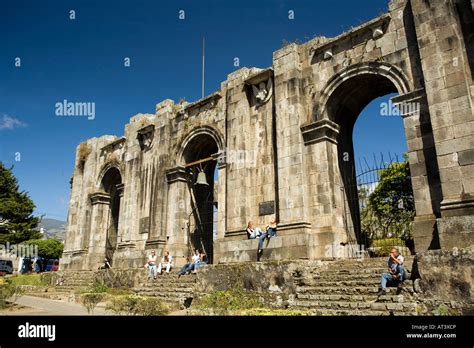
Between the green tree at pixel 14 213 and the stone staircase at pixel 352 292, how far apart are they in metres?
32.0

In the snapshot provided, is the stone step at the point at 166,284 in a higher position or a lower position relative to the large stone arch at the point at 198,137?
lower

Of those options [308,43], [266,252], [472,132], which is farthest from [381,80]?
[266,252]

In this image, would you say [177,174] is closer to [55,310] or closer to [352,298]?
[55,310]

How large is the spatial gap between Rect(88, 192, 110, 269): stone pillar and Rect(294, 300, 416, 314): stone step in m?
16.0

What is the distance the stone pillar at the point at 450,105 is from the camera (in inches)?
350

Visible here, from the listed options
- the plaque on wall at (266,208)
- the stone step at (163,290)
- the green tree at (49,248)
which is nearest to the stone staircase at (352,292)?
the plaque on wall at (266,208)

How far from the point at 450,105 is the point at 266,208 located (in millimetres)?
6734

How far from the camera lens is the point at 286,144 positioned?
13.3 meters

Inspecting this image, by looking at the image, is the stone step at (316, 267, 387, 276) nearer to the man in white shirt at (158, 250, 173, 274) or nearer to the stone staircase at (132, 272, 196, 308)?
the stone staircase at (132, 272, 196, 308)

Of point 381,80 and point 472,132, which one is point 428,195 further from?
point 381,80

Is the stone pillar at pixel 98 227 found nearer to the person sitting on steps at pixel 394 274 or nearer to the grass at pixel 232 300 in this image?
the grass at pixel 232 300

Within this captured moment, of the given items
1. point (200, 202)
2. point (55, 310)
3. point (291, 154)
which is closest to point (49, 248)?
point (200, 202)

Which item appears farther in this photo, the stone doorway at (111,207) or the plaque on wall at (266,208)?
the stone doorway at (111,207)

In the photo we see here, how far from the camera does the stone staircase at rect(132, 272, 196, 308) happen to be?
41.0 ft
